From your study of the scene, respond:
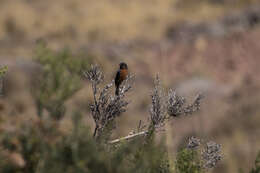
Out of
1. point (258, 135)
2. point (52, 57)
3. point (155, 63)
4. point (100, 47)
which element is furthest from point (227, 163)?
point (100, 47)

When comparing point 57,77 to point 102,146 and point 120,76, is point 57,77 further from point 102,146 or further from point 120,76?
point 102,146

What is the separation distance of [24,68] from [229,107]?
507 inches

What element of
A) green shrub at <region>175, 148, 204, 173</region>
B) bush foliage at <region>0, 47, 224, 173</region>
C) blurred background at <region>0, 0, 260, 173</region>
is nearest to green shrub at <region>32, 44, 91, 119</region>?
bush foliage at <region>0, 47, 224, 173</region>

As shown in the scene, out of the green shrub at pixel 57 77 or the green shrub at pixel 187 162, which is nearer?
the green shrub at pixel 187 162

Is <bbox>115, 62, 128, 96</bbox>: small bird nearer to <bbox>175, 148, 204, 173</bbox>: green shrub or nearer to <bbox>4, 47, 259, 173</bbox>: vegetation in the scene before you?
<bbox>4, 47, 259, 173</bbox>: vegetation

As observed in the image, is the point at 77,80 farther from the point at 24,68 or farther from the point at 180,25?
the point at 180,25

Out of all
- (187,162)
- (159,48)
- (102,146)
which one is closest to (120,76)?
(187,162)

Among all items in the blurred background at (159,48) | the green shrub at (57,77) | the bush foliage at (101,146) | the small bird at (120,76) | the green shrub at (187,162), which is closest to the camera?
the bush foliage at (101,146)

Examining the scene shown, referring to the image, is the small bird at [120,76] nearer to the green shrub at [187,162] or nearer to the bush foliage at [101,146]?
the bush foliage at [101,146]

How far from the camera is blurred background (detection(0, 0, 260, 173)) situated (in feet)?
89.5

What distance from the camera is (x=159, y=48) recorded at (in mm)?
45906

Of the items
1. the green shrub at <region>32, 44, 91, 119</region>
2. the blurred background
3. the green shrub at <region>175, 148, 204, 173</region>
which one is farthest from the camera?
the blurred background

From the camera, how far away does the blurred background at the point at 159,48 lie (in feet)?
89.5

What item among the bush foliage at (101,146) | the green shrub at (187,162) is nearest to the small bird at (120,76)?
the bush foliage at (101,146)
